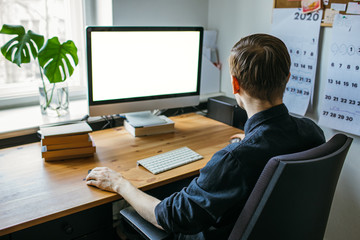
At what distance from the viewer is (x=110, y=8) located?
2006 millimetres

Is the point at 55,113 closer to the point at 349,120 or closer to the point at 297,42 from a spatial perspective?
the point at 297,42

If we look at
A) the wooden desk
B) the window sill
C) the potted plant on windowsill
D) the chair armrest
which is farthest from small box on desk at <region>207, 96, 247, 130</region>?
the chair armrest

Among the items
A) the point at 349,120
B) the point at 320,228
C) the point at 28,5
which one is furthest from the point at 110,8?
the point at 320,228

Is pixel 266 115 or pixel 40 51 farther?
pixel 40 51

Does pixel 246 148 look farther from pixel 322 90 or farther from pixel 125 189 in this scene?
pixel 322 90

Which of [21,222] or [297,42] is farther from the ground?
[297,42]

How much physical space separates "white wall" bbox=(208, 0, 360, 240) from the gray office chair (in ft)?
2.75

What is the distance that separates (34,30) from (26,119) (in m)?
0.57

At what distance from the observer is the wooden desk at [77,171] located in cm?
117

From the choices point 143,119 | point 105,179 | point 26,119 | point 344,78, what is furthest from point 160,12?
point 105,179

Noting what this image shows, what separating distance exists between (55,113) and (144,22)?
76cm

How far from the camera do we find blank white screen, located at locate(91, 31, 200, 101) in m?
A: 1.68

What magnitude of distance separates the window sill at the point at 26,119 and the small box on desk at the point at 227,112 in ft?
2.45

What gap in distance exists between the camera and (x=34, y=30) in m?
2.08
